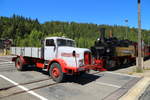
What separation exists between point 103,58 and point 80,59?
237 inches

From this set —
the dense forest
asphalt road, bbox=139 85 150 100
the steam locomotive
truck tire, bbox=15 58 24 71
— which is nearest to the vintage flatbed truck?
truck tire, bbox=15 58 24 71

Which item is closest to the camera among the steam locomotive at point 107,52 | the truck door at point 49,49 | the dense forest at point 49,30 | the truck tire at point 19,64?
the truck door at point 49,49

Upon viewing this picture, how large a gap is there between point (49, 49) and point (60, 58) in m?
1.07

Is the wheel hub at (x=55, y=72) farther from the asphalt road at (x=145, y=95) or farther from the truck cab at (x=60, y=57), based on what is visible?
the asphalt road at (x=145, y=95)

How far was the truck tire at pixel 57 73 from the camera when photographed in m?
7.62

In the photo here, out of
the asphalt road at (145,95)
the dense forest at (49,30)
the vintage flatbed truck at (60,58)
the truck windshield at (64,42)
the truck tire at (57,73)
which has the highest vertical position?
the dense forest at (49,30)

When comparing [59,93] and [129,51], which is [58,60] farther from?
[129,51]

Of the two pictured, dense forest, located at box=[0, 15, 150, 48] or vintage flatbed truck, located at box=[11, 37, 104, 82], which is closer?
vintage flatbed truck, located at box=[11, 37, 104, 82]

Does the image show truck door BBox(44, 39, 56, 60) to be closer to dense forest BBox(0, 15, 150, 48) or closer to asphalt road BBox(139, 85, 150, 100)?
asphalt road BBox(139, 85, 150, 100)

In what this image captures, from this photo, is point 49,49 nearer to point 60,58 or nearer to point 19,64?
point 60,58

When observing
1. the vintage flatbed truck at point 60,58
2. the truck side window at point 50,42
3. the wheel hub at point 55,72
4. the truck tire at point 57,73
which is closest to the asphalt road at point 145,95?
the vintage flatbed truck at point 60,58

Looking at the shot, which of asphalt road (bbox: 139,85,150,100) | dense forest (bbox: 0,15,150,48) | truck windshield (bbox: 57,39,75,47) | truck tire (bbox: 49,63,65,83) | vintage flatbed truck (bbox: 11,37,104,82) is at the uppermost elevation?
dense forest (bbox: 0,15,150,48)

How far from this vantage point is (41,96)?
5.63 m

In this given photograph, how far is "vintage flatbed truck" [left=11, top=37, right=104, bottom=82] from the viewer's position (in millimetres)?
7320
